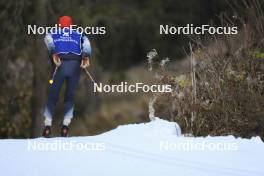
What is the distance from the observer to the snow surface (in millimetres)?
5492

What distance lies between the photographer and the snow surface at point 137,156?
18.0ft

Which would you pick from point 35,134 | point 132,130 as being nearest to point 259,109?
point 132,130

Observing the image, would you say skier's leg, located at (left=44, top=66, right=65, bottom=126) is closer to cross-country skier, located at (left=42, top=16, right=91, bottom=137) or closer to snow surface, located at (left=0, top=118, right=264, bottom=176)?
cross-country skier, located at (left=42, top=16, right=91, bottom=137)

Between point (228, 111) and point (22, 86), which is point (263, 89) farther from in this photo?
point (22, 86)

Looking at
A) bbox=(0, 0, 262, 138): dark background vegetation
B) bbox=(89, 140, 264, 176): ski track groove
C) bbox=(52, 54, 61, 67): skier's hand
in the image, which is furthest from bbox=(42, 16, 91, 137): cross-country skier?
bbox=(0, 0, 262, 138): dark background vegetation

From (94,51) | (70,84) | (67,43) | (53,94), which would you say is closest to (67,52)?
(67,43)

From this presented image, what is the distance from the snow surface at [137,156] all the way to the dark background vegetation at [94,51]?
4736mm

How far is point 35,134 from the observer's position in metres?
14.0

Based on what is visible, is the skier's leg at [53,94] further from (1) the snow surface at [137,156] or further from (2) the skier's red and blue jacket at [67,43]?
(1) the snow surface at [137,156]

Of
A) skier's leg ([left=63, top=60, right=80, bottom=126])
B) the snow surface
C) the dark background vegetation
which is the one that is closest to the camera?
the snow surface

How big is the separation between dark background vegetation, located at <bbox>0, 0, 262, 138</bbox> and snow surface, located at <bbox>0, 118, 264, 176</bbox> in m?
4.74

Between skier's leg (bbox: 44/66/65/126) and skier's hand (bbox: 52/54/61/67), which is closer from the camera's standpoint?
skier's hand (bbox: 52/54/61/67)

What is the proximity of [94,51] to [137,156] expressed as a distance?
937 cm

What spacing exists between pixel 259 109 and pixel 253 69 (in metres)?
0.67
